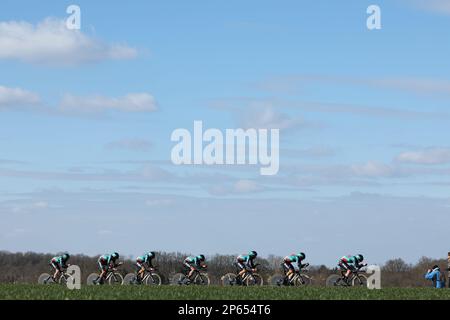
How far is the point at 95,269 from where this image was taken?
254 feet

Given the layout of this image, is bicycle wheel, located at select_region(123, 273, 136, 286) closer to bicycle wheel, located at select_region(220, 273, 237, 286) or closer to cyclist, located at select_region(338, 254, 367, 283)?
bicycle wheel, located at select_region(220, 273, 237, 286)

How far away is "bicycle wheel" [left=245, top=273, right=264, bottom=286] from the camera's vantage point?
4970 cm

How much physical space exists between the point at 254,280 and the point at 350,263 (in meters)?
5.08

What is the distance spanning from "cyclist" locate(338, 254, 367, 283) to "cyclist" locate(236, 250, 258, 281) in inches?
178

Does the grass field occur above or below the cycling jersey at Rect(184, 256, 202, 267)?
below

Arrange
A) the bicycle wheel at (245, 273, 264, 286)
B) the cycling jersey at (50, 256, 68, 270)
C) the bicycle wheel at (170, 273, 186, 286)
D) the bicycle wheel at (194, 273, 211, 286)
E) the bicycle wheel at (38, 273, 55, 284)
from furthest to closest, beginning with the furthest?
the bicycle wheel at (38, 273, 55, 284) < the cycling jersey at (50, 256, 68, 270) < the bicycle wheel at (194, 273, 211, 286) < the bicycle wheel at (170, 273, 186, 286) < the bicycle wheel at (245, 273, 264, 286)

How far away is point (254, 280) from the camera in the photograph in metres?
49.8

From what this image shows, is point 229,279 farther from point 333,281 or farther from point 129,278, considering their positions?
point 333,281

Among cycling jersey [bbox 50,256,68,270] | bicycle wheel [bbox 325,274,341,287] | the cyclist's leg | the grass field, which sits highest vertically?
cycling jersey [bbox 50,256,68,270]

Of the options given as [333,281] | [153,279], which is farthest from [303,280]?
[153,279]

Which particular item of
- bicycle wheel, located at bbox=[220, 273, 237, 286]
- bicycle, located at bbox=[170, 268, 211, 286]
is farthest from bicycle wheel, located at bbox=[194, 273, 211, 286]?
bicycle wheel, located at bbox=[220, 273, 237, 286]
